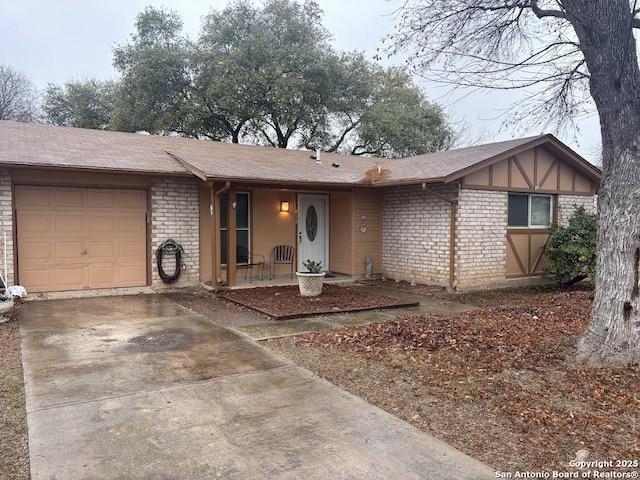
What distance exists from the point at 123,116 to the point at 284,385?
20.2 meters

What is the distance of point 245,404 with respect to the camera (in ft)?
12.6

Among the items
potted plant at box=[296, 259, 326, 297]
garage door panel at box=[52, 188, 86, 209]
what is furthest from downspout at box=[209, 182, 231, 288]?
garage door panel at box=[52, 188, 86, 209]

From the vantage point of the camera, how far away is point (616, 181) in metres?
4.75

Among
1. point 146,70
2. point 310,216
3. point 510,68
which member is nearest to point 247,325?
point 510,68

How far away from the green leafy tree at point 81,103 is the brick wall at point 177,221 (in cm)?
1608

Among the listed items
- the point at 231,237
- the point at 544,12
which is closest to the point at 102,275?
the point at 231,237

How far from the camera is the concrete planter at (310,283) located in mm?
8898

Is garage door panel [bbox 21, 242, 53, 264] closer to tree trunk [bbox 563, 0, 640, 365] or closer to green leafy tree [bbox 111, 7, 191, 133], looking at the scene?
tree trunk [bbox 563, 0, 640, 365]

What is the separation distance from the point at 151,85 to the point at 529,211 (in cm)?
1709

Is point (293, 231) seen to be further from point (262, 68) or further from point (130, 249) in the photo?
point (262, 68)

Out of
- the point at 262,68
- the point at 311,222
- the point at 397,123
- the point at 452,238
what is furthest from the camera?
the point at 397,123

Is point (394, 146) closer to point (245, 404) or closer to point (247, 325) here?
point (247, 325)

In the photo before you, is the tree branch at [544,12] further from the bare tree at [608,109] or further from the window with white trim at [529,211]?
the window with white trim at [529,211]

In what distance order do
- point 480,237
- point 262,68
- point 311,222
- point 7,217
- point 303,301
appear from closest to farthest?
point 7,217 < point 303,301 < point 480,237 < point 311,222 < point 262,68
